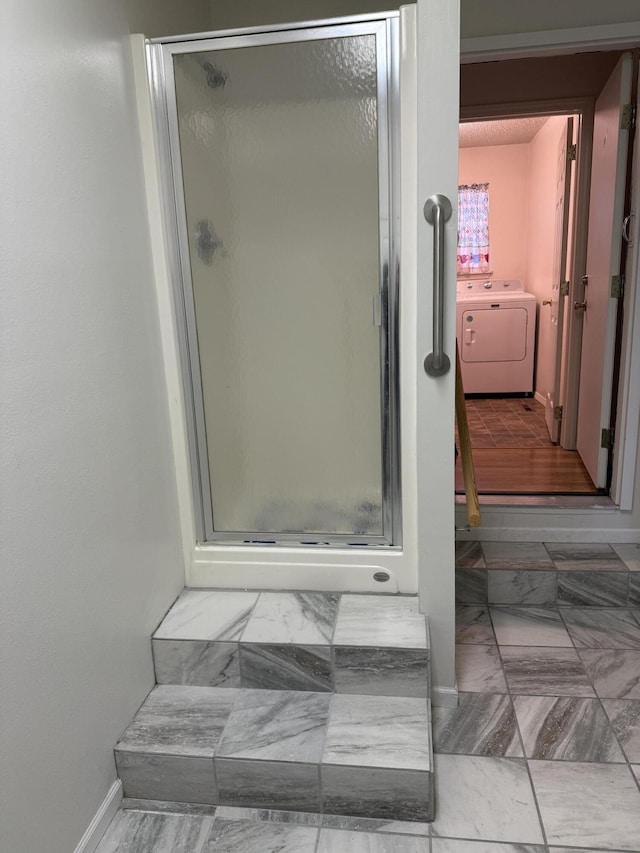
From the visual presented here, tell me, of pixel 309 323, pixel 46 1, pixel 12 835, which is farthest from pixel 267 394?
pixel 12 835

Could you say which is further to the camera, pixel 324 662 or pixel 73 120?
pixel 324 662

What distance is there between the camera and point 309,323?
1.83 meters

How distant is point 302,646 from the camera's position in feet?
5.44

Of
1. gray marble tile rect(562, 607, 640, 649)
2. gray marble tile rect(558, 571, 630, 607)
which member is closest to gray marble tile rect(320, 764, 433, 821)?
gray marble tile rect(562, 607, 640, 649)

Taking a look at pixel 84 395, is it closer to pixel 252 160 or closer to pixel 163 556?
pixel 163 556

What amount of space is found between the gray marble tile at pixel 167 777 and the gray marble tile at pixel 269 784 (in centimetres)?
4

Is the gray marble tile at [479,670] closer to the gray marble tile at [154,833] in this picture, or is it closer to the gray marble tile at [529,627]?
the gray marble tile at [529,627]

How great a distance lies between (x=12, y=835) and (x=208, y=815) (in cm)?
53

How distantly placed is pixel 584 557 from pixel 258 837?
5.28 ft

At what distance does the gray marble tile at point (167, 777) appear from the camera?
4.89 feet

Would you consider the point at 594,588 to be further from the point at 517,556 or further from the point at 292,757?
the point at 292,757

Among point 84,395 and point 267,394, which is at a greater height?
point 84,395

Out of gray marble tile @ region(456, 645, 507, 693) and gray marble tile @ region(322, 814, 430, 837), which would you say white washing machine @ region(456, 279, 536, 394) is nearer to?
gray marble tile @ region(456, 645, 507, 693)

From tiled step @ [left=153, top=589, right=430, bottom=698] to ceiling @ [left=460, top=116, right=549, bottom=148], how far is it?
3988 millimetres
